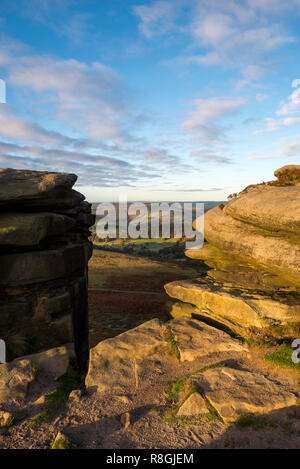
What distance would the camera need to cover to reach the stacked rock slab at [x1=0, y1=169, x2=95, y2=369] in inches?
486

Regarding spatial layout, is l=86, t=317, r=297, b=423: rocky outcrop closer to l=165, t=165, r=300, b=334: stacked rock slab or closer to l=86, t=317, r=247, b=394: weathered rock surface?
l=86, t=317, r=247, b=394: weathered rock surface

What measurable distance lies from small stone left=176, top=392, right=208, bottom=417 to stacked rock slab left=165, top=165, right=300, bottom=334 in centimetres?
538

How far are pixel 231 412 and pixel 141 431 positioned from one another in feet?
8.16

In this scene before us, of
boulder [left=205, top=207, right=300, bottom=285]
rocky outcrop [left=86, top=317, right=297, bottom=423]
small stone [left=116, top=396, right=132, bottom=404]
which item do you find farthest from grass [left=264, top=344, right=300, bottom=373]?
small stone [left=116, top=396, right=132, bottom=404]

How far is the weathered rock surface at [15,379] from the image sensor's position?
8195mm

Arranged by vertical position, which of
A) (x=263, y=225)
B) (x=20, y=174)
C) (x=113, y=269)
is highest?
(x=20, y=174)

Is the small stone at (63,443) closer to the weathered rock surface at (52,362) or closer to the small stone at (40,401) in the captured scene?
the small stone at (40,401)

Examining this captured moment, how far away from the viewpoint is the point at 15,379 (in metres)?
8.79

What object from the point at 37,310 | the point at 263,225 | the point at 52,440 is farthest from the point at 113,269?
the point at 52,440

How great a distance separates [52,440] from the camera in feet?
21.4

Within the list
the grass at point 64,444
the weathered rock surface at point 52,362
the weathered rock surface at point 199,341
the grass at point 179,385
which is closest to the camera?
the grass at point 64,444

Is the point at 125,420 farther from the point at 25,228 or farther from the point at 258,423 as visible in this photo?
the point at 25,228

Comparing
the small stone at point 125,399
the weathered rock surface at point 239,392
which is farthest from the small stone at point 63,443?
the weathered rock surface at point 239,392
